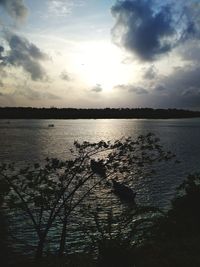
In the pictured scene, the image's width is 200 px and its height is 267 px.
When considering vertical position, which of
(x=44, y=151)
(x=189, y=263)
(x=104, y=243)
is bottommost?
(x=44, y=151)

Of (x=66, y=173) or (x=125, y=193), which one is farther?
(x=125, y=193)

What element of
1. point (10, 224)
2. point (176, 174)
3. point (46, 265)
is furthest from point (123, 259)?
point (176, 174)

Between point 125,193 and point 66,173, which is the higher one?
point 66,173

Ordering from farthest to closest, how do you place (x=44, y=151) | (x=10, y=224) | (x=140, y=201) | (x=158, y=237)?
(x=44, y=151), (x=140, y=201), (x=10, y=224), (x=158, y=237)

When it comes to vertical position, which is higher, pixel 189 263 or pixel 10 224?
pixel 189 263

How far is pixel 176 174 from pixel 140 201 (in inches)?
662

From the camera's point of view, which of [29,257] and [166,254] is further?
[29,257]

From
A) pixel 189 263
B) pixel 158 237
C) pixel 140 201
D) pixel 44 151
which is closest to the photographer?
pixel 189 263

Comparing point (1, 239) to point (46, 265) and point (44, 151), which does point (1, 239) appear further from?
point (44, 151)

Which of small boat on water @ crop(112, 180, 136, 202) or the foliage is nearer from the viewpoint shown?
the foliage

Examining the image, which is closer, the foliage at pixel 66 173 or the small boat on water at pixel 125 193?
the foliage at pixel 66 173

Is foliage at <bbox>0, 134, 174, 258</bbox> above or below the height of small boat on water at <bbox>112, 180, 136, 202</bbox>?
above

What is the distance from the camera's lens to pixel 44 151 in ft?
295

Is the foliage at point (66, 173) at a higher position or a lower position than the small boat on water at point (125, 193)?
higher
